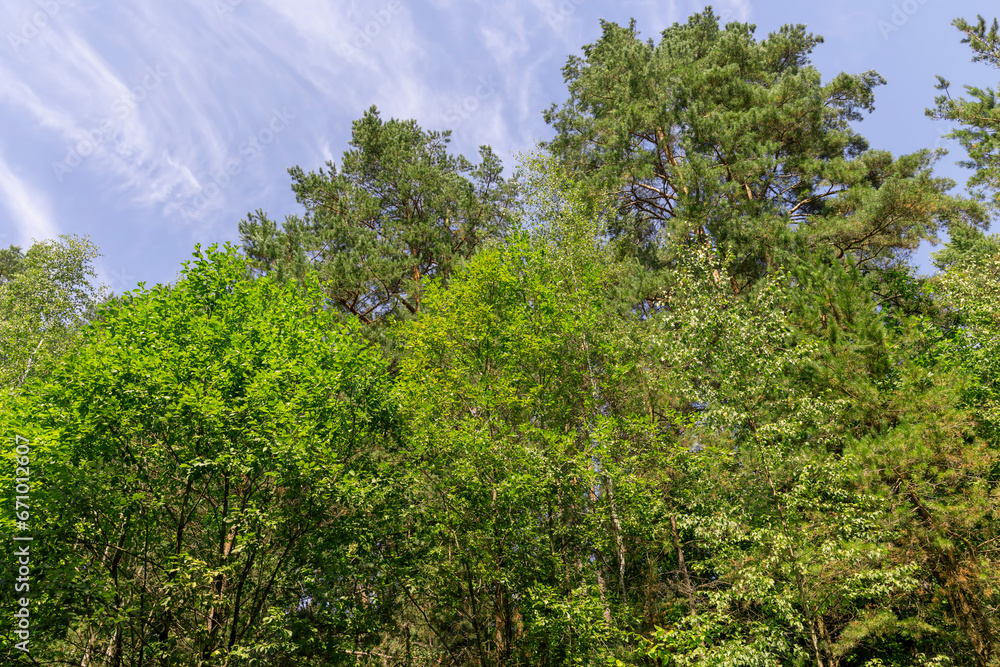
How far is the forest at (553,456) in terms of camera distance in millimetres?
8609

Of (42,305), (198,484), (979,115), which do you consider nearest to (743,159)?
(979,115)

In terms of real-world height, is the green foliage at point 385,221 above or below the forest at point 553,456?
above

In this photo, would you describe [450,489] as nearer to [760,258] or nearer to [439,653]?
[439,653]

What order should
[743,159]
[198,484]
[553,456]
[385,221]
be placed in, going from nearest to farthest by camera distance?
[198,484] < [553,456] < [743,159] < [385,221]

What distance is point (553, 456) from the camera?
37.8ft

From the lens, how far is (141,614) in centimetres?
845

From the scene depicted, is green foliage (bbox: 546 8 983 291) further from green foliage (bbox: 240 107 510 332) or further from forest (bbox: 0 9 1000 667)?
green foliage (bbox: 240 107 510 332)

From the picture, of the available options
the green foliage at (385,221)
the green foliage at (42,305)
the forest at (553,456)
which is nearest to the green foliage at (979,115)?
the forest at (553,456)

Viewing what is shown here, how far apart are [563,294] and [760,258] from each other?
6.85m

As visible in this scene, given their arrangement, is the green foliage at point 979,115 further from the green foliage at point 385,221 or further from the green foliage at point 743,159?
the green foliage at point 385,221

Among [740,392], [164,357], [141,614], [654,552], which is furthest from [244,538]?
[654,552]

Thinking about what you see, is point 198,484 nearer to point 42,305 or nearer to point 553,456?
point 553,456

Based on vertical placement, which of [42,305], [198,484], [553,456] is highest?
[42,305]

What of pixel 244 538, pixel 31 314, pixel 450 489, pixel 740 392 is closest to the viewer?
pixel 244 538
